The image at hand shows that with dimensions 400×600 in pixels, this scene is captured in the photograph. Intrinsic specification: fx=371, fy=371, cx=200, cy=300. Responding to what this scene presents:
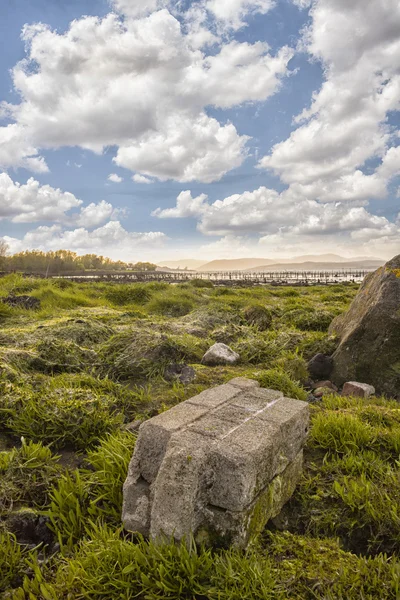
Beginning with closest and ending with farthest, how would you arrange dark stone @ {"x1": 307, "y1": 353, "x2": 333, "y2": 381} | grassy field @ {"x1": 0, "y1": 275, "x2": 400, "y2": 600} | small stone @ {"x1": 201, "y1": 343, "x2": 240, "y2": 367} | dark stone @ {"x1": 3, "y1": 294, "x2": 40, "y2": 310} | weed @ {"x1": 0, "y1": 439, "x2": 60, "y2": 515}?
grassy field @ {"x1": 0, "y1": 275, "x2": 400, "y2": 600} → weed @ {"x1": 0, "y1": 439, "x2": 60, "y2": 515} → dark stone @ {"x1": 307, "y1": 353, "x2": 333, "y2": 381} → small stone @ {"x1": 201, "y1": 343, "x2": 240, "y2": 367} → dark stone @ {"x1": 3, "y1": 294, "x2": 40, "y2": 310}

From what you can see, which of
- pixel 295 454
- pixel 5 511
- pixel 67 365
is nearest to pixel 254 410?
pixel 295 454

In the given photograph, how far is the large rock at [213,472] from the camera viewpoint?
227cm

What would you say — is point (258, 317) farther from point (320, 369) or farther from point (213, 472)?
point (213, 472)

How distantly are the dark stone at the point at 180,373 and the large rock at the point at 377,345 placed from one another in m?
2.35

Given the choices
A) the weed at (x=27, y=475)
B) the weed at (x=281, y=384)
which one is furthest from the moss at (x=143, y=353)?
the weed at (x=27, y=475)

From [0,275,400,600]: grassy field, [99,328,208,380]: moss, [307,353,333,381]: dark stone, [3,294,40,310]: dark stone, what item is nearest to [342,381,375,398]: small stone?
[0,275,400,600]: grassy field

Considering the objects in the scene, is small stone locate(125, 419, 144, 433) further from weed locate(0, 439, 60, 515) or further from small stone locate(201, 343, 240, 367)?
small stone locate(201, 343, 240, 367)

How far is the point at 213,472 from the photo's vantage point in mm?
2357

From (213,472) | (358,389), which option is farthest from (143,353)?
(213,472)

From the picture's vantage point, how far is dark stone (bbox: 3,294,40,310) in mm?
11154

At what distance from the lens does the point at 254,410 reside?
121 inches

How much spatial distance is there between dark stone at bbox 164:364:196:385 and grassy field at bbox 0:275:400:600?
9cm

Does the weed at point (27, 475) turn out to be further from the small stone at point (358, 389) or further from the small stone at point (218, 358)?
the small stone at point (358, 389)

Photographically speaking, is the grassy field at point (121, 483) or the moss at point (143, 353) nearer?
the grassy field at point (121, 483)
